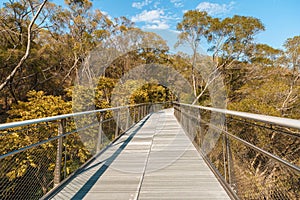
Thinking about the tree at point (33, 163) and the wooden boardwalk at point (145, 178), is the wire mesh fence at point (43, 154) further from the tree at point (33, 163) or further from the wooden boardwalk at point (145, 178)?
the wooden boardwalk at point (145, 178)

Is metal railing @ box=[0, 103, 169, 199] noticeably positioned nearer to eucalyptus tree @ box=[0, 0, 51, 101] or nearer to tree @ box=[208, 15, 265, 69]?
eucalyptus tree @ box=[0, 0, 51, 101]

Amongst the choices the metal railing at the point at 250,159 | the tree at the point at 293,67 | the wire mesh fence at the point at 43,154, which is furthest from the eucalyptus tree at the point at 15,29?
the tree at the point at 293,67

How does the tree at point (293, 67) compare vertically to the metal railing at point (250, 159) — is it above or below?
above

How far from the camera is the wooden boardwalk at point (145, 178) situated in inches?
90.6

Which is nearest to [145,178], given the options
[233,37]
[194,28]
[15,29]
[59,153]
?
[59,153]

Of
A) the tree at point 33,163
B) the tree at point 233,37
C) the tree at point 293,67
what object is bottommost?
the tree at point 33,163

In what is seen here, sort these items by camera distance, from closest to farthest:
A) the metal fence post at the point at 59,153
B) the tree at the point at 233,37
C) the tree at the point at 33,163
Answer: the metal fence post at the point at 59,153
the tree at the point at 33,163
the tree at the point at 233,37

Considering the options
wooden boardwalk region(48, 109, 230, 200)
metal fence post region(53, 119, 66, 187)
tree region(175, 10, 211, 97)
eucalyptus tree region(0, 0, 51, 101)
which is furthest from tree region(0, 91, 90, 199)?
tree region(175, 10, 211, 97)

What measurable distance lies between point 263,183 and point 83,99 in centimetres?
862

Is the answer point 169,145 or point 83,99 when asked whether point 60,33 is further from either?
point 169,145

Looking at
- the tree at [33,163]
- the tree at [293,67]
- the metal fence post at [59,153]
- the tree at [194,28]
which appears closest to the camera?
the metal fence post at [59,153]

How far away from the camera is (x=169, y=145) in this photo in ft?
15.1

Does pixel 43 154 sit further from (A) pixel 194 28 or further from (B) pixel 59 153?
(A) pixel 194 28

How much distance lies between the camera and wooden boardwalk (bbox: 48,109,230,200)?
7.55 ft
